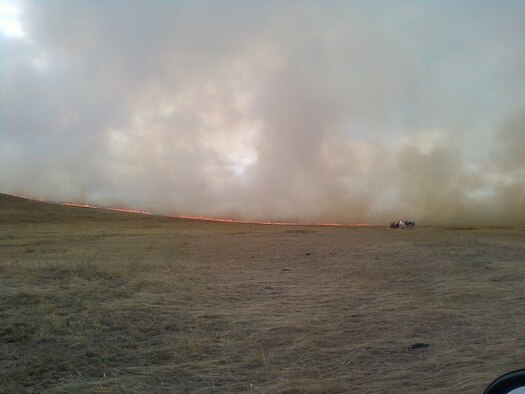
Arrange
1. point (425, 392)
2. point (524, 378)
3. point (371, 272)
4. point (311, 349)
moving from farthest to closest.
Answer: point (371, 272)
point (311, 349)
point (425, 392)
point (524, 378)

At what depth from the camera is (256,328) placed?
960 centimetres

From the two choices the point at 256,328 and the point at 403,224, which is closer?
the point at 256,328

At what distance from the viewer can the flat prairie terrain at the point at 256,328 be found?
6.90 m

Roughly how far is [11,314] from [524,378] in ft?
35.7

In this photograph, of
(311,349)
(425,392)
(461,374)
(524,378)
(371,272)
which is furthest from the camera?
(371,272)

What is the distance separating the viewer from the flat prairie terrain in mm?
6902

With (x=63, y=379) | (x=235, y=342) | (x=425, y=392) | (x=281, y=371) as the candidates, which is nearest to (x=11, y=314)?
(x=63, y=379)

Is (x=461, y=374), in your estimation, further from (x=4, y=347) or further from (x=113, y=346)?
(x=4, y=347)

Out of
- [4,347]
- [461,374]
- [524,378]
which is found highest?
[524,378]

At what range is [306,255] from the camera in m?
24.3

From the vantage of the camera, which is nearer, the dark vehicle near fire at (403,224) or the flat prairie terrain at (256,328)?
the flat prairie terrain at (256,328)

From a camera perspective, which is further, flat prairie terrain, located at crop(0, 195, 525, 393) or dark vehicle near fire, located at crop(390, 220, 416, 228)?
dark vehicle near fire, located at crop(390, 220, 416, 228)

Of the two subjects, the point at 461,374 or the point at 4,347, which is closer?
the point at 461,374

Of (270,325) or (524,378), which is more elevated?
(524,378)
